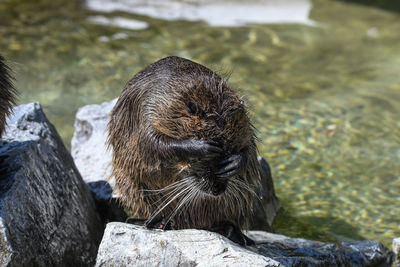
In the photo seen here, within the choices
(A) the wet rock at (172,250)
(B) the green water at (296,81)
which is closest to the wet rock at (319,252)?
(A) the wet rock at (172,250)

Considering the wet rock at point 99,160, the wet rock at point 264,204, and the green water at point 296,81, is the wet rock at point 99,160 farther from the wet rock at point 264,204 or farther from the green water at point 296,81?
the green water at point 296,81

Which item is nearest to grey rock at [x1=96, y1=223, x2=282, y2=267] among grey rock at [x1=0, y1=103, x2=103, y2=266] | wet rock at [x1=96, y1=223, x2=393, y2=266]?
wet rock at [x1=96, y1=223, x2=393, y2=266]

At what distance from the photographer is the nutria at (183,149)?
10.1 ft

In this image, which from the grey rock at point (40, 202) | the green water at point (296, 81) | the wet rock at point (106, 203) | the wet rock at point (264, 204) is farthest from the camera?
the green water at point (296, 81)

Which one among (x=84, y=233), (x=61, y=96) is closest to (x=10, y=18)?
(x=61, y=96)

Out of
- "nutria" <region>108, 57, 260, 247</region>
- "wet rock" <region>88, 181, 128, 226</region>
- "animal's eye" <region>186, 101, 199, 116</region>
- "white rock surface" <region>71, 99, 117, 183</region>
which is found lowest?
"wet rock" <region>88, 181, 128, 226</region>

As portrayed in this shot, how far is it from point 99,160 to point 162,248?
2.09m

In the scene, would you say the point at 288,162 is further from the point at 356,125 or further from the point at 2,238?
the point at 2,238

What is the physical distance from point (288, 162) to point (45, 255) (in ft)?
10.6

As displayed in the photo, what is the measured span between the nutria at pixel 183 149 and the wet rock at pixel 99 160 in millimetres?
954

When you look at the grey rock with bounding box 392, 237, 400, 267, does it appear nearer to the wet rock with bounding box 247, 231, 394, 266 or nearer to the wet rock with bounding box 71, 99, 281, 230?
the wet rock with bounding box 247, 231, 394, 266

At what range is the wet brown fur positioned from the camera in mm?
3121

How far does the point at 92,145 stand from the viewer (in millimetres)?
5094

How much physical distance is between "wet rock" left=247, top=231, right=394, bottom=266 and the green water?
0.63 m
